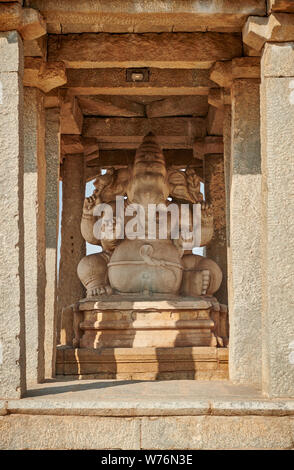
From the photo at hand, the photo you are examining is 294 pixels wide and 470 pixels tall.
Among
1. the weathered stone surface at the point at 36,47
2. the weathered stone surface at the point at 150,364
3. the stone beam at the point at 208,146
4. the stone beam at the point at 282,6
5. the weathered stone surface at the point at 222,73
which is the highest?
the weathered stone surface at the point at 36,47

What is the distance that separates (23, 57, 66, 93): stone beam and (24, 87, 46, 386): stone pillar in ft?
0.35

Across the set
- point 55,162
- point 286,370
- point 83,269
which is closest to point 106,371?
point 83,269

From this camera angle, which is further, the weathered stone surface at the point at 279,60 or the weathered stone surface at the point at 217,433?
the weathered stone surface at the point at 279,60

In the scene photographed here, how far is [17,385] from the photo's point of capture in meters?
7.51

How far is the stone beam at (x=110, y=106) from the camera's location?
11.8 metres

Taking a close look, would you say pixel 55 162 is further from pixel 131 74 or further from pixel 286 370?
pixel 286 370

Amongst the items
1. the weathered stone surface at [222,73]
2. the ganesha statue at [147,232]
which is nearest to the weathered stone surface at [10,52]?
the weathered stone surface at [222,73]

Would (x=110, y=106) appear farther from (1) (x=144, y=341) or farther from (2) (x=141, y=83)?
(1) (x=144, y=341)

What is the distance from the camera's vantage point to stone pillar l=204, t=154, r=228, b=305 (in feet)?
40.7

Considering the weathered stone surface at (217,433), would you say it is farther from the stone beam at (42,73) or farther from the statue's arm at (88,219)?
the statue's arm at (88,219)

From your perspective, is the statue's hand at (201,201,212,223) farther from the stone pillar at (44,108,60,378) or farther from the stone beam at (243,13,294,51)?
the stone beam at (243,13,294,51)

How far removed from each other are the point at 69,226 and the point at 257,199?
3.88 metres

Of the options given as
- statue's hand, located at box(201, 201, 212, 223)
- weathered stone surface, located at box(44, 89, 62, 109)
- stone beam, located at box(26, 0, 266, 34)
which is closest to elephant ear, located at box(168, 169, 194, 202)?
statue's hand, located at box(201, 201, 212, 223)

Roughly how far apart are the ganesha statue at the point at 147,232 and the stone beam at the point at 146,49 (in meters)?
2.31
